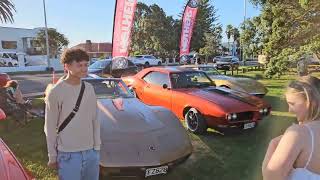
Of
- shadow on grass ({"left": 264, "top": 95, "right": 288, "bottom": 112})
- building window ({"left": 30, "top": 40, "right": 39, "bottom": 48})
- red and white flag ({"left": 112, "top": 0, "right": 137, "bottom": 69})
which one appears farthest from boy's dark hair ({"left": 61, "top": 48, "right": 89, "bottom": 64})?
building window ({"left": 30, "top": 40, "right": 39, "bottom": 48})

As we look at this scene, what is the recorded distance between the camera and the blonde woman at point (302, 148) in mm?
1909

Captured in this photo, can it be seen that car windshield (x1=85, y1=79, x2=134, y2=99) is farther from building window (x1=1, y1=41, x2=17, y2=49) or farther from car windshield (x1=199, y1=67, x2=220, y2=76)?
building window (x1=1, y1=41, x2=17, y2=49)

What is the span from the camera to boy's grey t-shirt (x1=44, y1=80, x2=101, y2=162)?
131 inches

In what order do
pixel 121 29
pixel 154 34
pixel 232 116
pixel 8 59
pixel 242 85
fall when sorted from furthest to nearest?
pixel 154 34 < pixel 8 59 < pixel 121 29 < pixel 242 85 < pixel 232 116

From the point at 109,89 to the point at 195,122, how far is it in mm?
2134

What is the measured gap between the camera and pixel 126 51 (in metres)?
13.3

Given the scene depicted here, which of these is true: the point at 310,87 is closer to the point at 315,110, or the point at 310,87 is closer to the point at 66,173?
the point at 315,110

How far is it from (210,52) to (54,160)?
49030 millimetres

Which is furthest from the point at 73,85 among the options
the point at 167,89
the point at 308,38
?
the point at 308,38

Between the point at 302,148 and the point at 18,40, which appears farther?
the point at 18,40

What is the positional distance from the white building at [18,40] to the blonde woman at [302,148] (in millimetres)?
56252

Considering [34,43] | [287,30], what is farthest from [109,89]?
[34,43]

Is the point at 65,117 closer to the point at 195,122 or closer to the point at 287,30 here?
the point at 195,122

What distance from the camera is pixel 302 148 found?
6.25 feet
